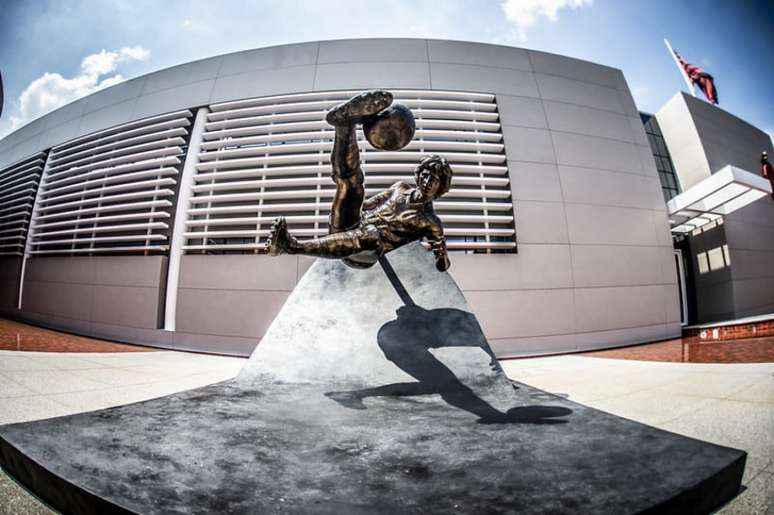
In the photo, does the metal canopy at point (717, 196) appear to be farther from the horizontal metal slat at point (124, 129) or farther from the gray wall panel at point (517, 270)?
the horizontal metal slat at point (124, 129)


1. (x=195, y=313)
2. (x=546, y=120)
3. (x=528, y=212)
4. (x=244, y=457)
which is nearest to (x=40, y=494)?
(x=244, y=457)

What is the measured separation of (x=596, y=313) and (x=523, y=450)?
641 centimetres

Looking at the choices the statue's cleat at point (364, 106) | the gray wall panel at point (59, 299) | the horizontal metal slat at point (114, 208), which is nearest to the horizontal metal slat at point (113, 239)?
the horizontal metal slat at point (114, 208)

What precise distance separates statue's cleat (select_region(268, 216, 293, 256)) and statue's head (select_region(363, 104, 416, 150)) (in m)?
0.71

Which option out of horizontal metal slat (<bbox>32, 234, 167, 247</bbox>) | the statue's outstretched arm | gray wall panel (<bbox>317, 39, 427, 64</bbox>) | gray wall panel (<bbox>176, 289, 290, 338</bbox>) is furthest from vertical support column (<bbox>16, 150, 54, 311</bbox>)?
the statue's outstretched arm

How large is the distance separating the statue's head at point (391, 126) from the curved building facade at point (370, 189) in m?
4.42

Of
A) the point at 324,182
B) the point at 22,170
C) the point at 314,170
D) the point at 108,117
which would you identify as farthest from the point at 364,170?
the point at 22,170

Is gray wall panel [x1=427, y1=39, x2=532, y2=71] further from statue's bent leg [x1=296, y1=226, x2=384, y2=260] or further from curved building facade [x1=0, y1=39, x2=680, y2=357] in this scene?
statue's bent leg [x1=296, y1=226, x2=384, y2=260]

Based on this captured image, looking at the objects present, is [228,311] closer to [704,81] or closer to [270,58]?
[270,58]

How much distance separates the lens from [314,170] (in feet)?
20.8

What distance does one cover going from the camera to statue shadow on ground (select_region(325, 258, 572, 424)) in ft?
5.11

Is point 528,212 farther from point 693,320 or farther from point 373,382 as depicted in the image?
point 693,320

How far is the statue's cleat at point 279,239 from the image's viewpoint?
1.69 metres

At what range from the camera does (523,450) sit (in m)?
1.08
